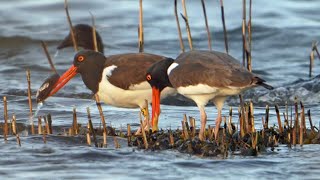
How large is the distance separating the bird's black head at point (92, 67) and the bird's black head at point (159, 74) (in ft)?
2.45

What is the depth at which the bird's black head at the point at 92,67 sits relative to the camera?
30.9ft

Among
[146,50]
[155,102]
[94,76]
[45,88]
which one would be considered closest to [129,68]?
[94,76]

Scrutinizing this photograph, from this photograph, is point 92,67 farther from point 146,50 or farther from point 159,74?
point 146,50

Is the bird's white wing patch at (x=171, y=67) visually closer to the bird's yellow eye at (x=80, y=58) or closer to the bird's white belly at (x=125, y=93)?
the bird's white belly at (x=125, y=93)

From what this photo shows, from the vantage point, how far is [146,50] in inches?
672

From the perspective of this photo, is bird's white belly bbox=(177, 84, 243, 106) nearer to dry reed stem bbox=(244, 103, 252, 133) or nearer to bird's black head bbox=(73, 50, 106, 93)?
dry reed stem bbox=(244, 103, 252, 133)

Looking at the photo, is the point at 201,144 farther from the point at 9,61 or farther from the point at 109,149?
the point at 9,61

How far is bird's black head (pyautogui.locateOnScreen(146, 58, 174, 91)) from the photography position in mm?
8773

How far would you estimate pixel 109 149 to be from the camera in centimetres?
815

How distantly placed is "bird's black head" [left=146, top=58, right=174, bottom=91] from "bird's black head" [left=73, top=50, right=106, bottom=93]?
0.75 m

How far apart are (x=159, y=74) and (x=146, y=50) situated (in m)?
8.31

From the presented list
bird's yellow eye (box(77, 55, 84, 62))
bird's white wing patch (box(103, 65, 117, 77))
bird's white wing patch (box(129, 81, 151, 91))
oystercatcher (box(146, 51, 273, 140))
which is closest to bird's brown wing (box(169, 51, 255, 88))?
oystercatcher (box(146, 51, 273, 140))

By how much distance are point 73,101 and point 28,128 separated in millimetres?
2418

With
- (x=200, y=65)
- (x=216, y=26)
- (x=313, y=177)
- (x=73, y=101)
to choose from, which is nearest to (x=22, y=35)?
(x=216, y=26)
